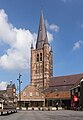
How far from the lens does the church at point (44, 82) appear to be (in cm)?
11516

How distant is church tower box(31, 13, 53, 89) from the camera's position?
130m

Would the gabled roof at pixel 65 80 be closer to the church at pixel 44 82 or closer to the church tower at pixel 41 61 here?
the church at pixel 44 82

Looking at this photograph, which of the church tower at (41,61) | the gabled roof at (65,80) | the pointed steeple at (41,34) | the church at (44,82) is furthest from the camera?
the pointed steeple at (41,34)

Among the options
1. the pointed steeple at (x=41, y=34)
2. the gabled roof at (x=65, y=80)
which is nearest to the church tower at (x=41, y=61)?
the pointed steeple at (x=41, y=34)

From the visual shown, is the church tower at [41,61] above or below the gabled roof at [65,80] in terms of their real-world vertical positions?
above

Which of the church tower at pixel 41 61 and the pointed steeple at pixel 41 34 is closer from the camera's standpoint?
the church tower at pixel 41 61

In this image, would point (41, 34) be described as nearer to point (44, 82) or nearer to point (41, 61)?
point (41, 61)

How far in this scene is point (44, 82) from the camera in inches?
5103

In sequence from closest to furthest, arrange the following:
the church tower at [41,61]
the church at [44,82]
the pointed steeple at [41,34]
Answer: the church at [44,82] < the church tower at [41,61] < the pointed steeple at [41,34]

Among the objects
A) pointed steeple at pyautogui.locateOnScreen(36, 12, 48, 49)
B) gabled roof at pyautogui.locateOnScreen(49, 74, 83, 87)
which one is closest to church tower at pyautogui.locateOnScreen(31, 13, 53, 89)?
pointed steeple at pyautogui.locateOnScreen(36, 12, 48, 49)

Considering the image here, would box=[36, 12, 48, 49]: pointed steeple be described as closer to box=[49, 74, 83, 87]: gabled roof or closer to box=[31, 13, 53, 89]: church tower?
box=[31, 13, 53, 89]: church tower

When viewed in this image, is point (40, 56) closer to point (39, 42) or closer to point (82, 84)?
point (39, 42)

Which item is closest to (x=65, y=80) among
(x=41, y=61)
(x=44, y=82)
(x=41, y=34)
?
(x=44, y=82)

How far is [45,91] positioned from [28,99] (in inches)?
377
